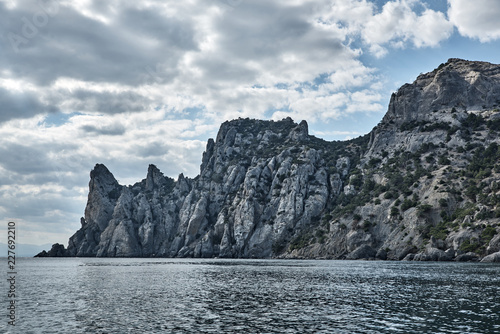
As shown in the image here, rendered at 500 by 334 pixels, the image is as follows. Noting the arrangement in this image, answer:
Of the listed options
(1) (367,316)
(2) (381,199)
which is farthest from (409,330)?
(2) (381,199)

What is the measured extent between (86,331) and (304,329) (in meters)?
17.4

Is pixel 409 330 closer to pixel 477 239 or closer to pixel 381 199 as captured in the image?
pixel 477 239

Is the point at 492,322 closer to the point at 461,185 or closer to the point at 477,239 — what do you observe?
the point at 477,239

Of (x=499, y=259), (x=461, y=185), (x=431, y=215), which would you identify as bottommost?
(x=499, y=259)

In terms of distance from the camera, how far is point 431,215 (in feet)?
484

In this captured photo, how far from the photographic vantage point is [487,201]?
134 meters

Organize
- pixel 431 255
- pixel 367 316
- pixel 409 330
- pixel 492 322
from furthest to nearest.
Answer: pixel 431 255, pixel 367 316, pixel 492 322, pixel 409 330

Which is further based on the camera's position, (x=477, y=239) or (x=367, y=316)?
(x=477, y=239)

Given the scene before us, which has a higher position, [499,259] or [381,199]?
[381,199]

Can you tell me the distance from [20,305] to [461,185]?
158 meters

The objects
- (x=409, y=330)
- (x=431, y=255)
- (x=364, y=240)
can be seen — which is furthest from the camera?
(x=364, y=240)

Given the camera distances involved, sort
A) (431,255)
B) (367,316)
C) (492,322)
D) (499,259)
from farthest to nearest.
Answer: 1. (431,255)
2. (499,259)
3. (367,316)
4. (492,322)

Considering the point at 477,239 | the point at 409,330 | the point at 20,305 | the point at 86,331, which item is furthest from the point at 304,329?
the point at 477,239

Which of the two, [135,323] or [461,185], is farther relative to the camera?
[461,185]
